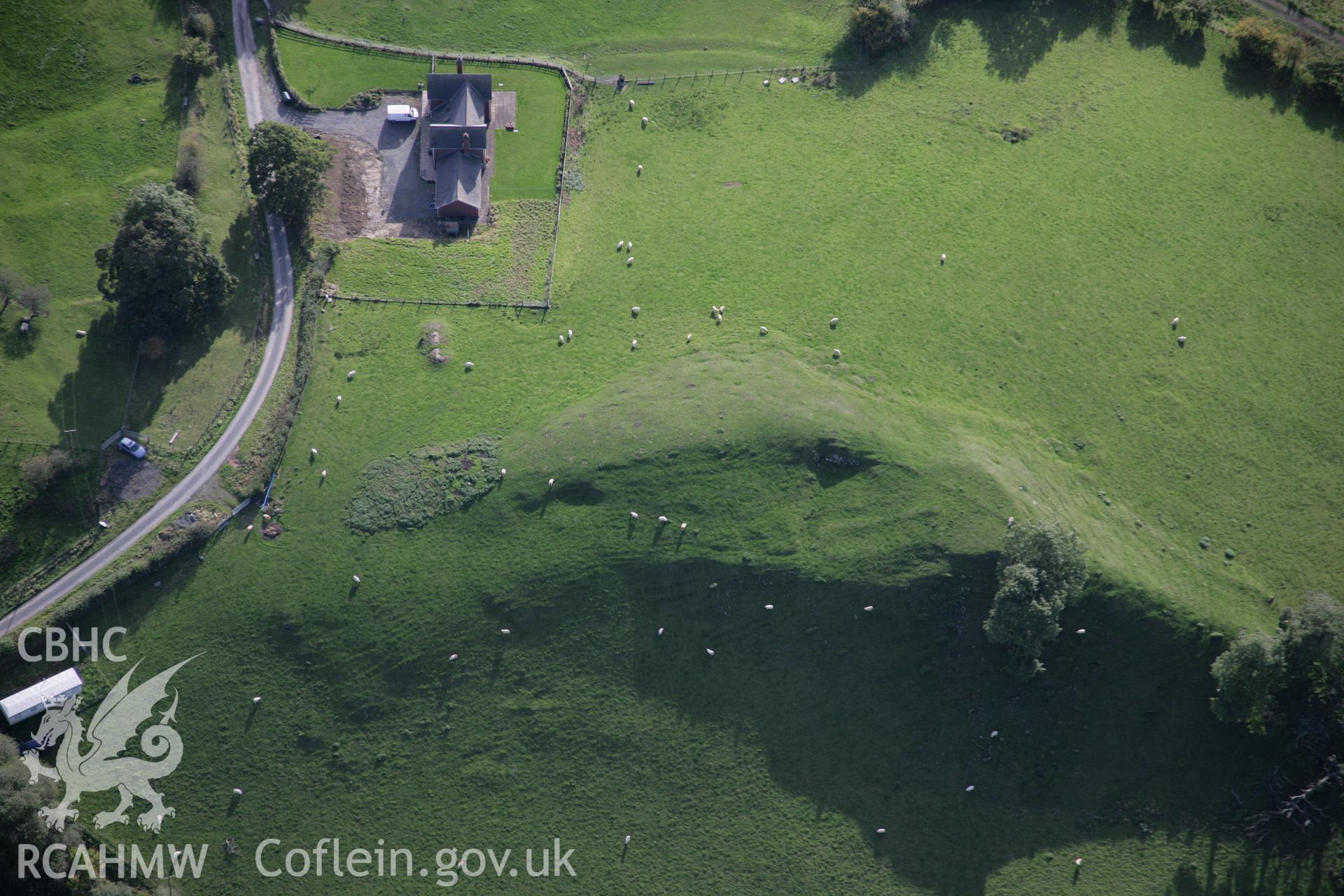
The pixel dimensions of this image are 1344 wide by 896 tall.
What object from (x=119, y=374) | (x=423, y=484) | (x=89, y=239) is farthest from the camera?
(x=89, y=239)

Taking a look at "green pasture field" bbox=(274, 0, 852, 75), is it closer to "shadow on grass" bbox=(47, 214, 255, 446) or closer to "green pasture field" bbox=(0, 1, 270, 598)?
"green pasture field" bbox=(0, 1, 270, 598)

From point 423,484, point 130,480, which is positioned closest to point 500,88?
point 423,484

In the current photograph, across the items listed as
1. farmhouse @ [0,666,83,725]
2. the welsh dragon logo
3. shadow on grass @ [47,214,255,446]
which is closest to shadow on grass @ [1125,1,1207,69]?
shadow on grass @ [47,214,255,446]

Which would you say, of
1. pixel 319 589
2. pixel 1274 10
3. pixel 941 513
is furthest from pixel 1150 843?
pixel 1274 10

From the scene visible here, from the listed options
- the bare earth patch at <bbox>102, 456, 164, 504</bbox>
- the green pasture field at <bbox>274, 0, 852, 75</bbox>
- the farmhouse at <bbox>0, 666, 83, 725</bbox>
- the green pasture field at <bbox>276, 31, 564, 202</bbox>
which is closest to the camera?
the farmhouse at <bbox>0, 666, 83, 725</bbox>


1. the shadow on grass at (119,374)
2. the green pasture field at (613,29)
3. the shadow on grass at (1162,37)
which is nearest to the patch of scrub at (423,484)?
the shadow on grass at (119,374)

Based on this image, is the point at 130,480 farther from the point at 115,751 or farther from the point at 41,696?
the point at 115,751

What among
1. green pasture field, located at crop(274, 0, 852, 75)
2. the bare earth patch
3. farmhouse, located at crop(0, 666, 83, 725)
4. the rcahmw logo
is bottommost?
farmhouse, located at crop(0, 666, 83, 725)

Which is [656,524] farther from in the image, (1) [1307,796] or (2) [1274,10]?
(2) [1274,10]
